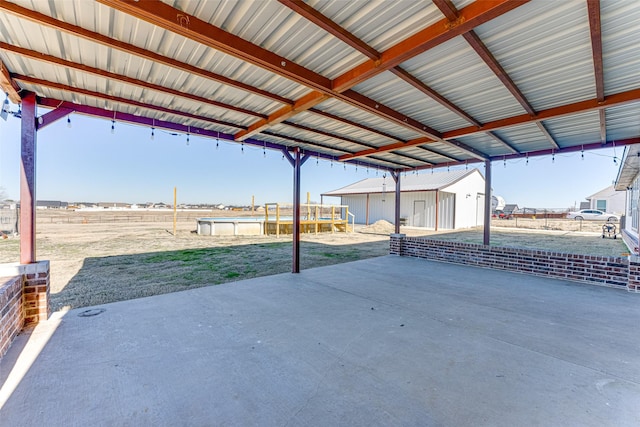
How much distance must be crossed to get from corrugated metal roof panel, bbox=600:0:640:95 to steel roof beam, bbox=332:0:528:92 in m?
0.94

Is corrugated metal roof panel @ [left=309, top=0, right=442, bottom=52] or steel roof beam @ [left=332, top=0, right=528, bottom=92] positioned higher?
corrugated metal roof panel @ [left=309, top=0, right=442, bottom=52]

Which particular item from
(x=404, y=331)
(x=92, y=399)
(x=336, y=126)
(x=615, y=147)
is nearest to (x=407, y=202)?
(x=615, y=147)

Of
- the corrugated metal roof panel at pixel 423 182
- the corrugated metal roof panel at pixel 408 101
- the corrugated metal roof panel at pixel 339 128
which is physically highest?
the corrugated metal roof panel at pixel 423 182

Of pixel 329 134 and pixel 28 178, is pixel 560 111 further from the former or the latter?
pixel 28 178

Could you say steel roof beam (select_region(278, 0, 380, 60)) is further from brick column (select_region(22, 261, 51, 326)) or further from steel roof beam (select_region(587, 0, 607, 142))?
brick column (select_region(22, 261, 51, 326))

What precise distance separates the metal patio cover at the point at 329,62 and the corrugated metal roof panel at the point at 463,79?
20 mm

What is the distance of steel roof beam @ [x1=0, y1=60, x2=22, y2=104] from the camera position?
2843mm

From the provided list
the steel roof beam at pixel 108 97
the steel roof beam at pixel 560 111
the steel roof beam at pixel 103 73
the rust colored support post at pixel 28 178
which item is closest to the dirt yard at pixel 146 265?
the rust colored support post at pixel 28 178

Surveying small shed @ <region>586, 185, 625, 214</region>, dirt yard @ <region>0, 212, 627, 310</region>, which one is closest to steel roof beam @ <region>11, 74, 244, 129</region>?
dirt yard @ <region>0, 212, 627, 310</region>

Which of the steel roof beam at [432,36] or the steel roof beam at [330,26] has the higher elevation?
the steel roof beam at [330,26]

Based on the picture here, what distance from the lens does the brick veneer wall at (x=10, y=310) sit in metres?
2.59

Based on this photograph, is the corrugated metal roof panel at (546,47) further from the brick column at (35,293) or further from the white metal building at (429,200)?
the white metal building at (429,200)

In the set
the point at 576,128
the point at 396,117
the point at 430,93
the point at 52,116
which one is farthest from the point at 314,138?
the point at 576,128

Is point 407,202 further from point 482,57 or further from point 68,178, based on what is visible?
point 68,178
